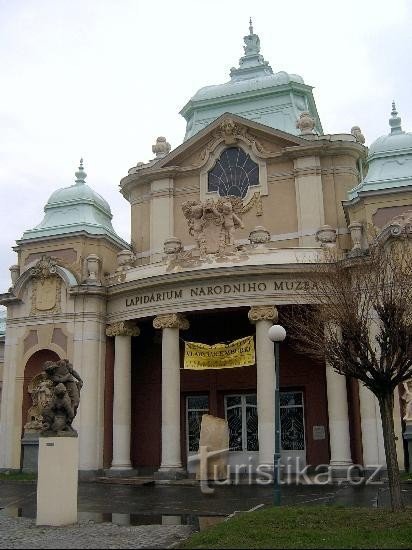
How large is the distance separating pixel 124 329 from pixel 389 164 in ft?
39.8

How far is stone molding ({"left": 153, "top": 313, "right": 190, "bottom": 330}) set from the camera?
81.0 ft

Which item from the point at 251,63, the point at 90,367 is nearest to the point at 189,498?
the point at 90,367

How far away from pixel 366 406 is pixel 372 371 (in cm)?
940

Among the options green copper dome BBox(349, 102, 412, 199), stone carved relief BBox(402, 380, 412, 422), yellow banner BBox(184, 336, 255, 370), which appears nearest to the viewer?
stone carved relief BBox(402, 380, 412, 422)

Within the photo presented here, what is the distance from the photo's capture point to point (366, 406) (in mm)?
22859

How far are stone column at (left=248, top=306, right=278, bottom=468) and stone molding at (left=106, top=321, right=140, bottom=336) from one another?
5.43 meters

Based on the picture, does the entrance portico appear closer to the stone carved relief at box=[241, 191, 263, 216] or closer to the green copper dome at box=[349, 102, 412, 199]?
the stone carved relief at box=[241, 191, 263, 216]

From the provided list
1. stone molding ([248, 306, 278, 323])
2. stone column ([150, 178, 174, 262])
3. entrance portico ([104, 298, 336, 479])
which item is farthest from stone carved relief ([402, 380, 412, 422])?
stone column ([150, 178, 174, 262])

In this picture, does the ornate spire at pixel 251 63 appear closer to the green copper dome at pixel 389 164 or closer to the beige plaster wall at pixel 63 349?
the green copper dome at pixel 389 164

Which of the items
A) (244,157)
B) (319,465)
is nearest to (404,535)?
(319,465)

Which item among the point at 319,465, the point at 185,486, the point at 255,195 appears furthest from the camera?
the point at 255,195

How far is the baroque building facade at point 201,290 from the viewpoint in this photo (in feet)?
78.6

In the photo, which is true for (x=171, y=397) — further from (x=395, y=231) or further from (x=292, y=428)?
(x=395, y=231)

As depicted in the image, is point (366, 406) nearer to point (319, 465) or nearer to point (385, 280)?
point (319, 465)
